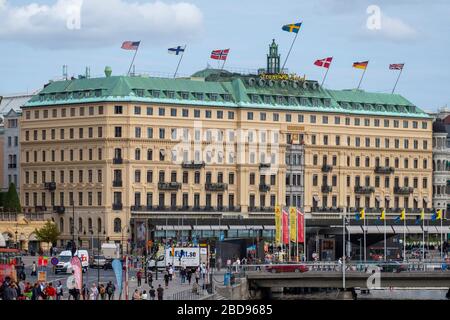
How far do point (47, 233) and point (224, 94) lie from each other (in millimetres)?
28170

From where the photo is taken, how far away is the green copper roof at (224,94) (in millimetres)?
166962

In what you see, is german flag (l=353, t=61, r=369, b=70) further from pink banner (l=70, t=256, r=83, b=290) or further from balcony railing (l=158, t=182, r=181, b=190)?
pink banner (l=70, t=256, r=83, b=290)

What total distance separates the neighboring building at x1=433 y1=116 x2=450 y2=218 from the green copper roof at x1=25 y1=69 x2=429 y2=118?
7084 mm

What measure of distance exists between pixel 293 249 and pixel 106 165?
23.3 metres

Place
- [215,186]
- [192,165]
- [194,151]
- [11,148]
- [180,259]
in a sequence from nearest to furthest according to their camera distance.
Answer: [180,259] < [192,165] < [194,151] < [215,186] < [11,148]

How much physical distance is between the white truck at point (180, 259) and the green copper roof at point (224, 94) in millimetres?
42094

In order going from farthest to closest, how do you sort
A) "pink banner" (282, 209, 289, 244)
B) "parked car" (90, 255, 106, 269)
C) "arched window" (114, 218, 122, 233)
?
"arched window" (114, 218, 122, 233)
"parked car" (90, 255, 106, 269)
"pink banner" (282, 209, 289, 244)

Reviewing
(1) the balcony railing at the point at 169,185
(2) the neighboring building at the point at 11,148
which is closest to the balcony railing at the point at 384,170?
(1) the balcony railing at the point at 169,185

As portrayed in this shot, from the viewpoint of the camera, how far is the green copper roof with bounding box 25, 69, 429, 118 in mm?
166962

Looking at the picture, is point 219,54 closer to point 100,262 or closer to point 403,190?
point 403,190

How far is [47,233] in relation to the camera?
15650 cm

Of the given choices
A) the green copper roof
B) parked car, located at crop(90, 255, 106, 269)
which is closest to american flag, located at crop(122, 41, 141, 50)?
the green copper roof

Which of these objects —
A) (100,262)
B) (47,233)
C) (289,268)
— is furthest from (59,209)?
(289,268)
